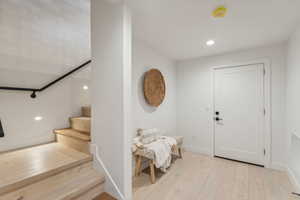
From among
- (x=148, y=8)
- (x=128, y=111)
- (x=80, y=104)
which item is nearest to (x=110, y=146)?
(x=128, y=111)

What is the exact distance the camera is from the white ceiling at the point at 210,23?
1.57 m

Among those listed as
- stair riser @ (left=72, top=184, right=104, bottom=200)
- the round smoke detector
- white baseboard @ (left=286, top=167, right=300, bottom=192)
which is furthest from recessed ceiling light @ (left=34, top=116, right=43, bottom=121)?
white baseboard @ (left=286, top=167, right=300, bottom=192)

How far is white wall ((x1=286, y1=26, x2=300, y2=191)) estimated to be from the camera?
1.95 metres

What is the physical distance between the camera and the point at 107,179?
5.29 feet

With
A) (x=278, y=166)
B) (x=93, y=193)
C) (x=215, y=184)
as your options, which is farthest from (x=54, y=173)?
(x=278, y=166)

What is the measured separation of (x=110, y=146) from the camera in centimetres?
159

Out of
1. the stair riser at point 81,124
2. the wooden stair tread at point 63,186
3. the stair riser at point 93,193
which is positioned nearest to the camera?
the wooden stair tread at point 63,186

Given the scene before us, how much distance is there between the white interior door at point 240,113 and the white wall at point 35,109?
2987 mm

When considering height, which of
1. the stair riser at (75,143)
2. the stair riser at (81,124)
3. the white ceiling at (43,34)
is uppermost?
the white ceiling at (43,34)

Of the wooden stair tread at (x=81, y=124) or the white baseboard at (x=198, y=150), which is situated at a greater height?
the wooden stair tread at (x=81, y=124)

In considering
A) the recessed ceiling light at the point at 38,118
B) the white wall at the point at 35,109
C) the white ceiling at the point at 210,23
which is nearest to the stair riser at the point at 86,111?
the white wall at the point at 35,109

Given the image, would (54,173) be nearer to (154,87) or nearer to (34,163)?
(34,163)

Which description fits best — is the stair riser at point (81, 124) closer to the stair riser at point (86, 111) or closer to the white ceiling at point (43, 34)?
the stair riser at point (86, 111)

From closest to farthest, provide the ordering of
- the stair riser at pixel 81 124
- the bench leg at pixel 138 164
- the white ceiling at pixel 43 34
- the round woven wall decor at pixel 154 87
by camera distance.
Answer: the white ceiling at pixel 43 34
the stair riser at pixel 81 124
the bench leg at pixel 138 164
the round woven wall decor at pixel 154 87
